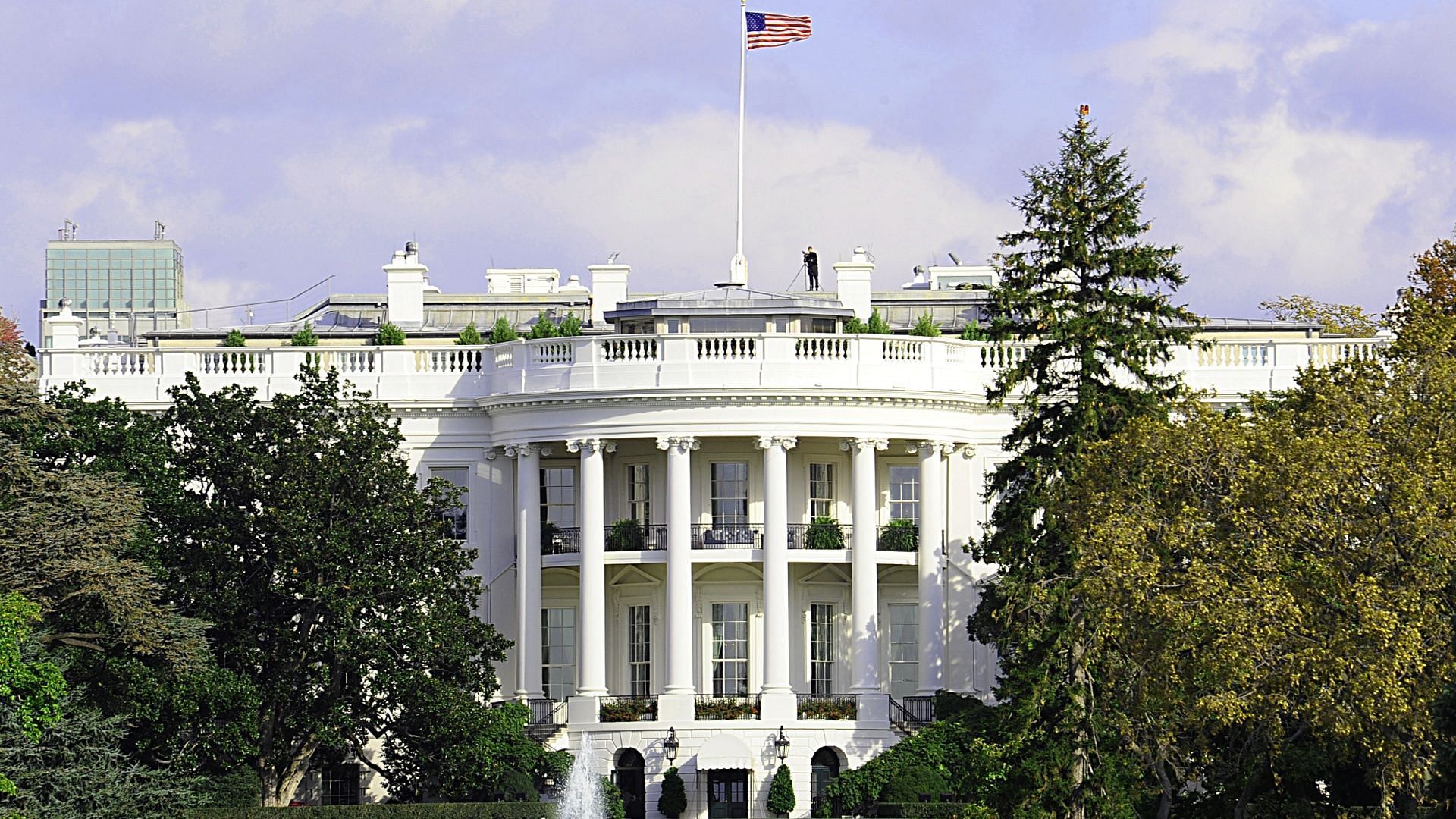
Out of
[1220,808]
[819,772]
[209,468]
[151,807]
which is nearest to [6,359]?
[209,468]

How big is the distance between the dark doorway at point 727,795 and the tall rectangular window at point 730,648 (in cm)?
435

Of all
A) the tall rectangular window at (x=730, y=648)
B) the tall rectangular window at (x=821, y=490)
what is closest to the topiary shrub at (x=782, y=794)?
the tall rectangular window at (x=730, y=648)

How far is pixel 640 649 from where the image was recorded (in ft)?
225

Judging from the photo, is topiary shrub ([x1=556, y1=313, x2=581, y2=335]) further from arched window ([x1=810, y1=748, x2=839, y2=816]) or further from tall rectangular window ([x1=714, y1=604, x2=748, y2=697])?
arched window ([x1=810, y1=748, x2=839, y2=816])

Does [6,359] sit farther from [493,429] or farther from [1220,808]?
[1220,808]

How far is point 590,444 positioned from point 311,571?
32.1 feet

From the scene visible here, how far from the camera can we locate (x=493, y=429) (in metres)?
68.2

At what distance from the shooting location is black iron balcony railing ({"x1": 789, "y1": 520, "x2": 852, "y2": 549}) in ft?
220

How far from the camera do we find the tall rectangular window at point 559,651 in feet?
226

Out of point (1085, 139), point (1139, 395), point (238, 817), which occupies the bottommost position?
point (238, 817)

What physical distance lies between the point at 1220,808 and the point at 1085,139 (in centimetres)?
1291

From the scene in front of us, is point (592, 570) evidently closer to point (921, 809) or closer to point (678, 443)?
point (678, 443)

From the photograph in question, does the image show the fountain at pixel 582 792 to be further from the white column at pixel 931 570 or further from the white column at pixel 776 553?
the white column at pixel 931 570

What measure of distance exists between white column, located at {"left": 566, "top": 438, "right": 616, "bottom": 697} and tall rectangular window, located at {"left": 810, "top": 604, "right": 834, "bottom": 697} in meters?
5.39
